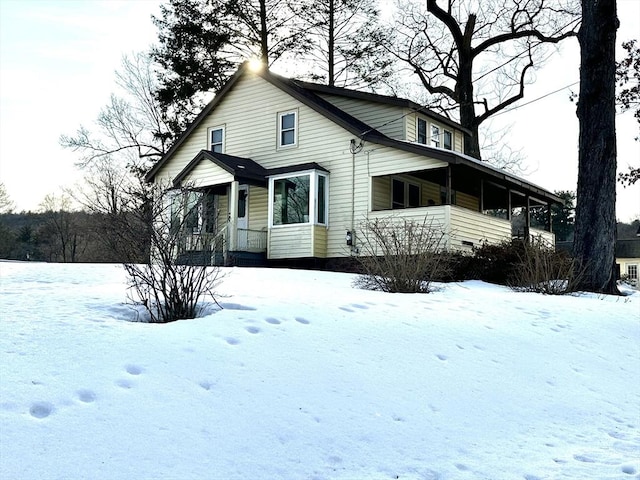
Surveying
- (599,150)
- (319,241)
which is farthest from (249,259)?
(599,150)

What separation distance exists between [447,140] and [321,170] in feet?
22.0

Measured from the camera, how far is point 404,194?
19.8 metres

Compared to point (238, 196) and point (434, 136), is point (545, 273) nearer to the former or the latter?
point (434, 136)

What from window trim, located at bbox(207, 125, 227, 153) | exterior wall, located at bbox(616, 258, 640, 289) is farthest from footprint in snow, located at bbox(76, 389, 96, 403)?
exterior wall, located at bbox(616, 258, 640, 289)

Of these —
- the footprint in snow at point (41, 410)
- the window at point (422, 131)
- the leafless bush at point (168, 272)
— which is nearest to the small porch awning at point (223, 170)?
the window at point (422, 131)

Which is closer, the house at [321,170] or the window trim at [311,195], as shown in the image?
the house at [321,170]

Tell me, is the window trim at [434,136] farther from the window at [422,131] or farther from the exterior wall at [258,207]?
the exterior wall at [258,207]

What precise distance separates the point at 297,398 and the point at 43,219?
53.2 meters

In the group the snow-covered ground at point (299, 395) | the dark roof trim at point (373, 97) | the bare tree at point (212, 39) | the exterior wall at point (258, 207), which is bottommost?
the snow-covered ground at point (299, 395)

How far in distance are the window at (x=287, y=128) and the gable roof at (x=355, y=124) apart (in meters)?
0.70

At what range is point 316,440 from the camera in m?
4.12

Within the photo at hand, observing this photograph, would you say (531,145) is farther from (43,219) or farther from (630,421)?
(43,219)

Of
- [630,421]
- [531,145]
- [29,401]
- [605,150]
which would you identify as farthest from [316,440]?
[531,145]

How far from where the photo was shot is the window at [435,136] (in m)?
21.5
